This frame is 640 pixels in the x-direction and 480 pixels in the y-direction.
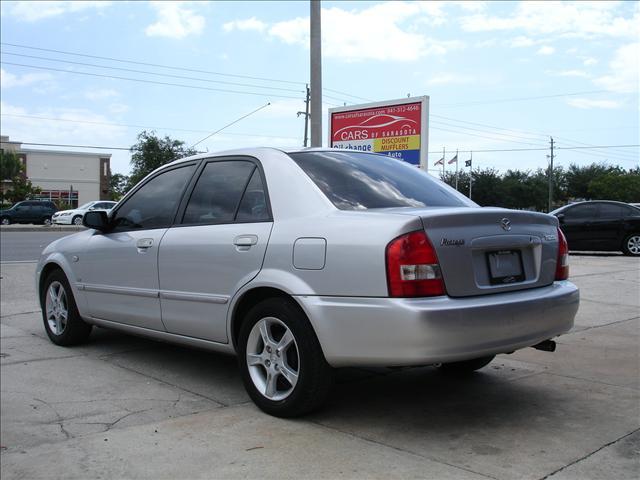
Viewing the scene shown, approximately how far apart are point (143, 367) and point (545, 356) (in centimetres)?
346

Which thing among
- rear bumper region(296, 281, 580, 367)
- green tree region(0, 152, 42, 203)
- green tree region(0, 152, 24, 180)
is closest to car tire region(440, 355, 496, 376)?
rear bumper region(296, 281, 580, 367)

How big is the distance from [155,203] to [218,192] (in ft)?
2.57

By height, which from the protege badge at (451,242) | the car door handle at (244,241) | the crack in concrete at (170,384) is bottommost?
the crack in concrete at (170,384)

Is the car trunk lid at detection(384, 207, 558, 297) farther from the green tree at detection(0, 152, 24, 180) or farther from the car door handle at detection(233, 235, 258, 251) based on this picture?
the green tree at detection(0, 152, 24, 180)

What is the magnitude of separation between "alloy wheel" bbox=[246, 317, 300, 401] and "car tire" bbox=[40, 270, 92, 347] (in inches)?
94.8

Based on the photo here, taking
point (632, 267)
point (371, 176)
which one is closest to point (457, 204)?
point (371, 176)

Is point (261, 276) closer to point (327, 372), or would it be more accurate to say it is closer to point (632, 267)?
point (327, 372)

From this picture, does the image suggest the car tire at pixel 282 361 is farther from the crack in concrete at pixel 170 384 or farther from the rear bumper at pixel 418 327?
the crack in concrete at pixel 170 384

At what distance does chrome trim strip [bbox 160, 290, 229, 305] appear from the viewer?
4301 millimetres

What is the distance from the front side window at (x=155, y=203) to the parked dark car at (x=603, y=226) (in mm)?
12727

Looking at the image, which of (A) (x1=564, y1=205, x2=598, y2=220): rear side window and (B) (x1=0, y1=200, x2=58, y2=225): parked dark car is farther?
(B) (x1=0, y1=200, x2=58, y2=225): parked dark car

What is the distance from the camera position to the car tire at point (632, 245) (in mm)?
15930

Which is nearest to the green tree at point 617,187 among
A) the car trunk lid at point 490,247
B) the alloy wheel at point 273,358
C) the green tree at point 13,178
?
the car trunk lid at point 490,247

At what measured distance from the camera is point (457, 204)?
4445mm
